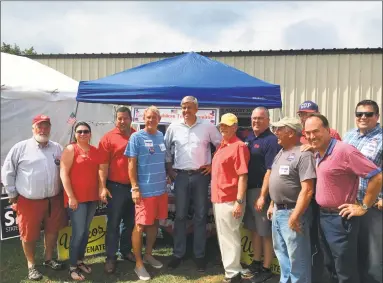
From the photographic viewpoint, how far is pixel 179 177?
12.8 ft

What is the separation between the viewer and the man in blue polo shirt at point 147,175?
142 inches

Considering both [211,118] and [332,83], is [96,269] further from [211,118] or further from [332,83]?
[332,83]

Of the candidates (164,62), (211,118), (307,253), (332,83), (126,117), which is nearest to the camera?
(307,253)

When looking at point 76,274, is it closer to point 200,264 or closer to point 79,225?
point 79,225

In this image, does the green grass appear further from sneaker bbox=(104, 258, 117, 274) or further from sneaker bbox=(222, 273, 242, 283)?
sneaker bbox=(222, 273, 242, 283)

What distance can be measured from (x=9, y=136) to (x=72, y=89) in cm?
124

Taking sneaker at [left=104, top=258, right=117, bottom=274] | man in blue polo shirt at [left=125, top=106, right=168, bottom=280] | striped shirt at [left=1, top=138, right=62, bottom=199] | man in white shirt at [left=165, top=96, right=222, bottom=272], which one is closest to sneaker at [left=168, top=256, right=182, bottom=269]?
man in white shirt at [left=165, top=96, right=222, bottom=272]

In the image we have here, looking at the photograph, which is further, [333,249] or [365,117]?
[365,117]

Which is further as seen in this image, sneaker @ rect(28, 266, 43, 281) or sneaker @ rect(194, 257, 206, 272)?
sneaker @ rect(194, 257, 206, 272)

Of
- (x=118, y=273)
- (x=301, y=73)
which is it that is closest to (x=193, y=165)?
(x=118, y=273)

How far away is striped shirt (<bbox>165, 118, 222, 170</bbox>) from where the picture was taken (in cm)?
385

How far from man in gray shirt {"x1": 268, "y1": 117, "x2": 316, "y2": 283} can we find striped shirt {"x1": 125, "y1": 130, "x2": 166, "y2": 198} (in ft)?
3.91

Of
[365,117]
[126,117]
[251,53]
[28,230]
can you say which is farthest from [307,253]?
[251,53]

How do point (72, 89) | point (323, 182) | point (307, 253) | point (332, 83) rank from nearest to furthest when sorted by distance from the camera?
point (323, 182), point (307, 253), point (72, 89), point (332, 83)
